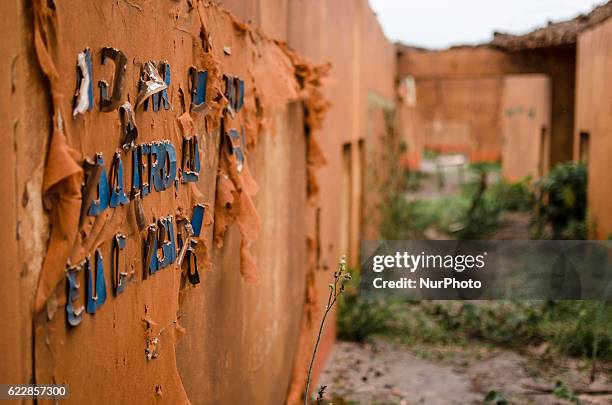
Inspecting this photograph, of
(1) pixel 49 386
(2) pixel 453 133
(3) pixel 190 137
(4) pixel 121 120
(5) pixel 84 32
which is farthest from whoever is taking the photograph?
(2) pixel 453 133

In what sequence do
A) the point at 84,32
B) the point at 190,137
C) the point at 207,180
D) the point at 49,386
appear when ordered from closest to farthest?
the point at 49,386
the point at 84,32
the point at 190,137
the point at 207,180

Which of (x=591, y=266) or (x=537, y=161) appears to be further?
(x=537, y=161)

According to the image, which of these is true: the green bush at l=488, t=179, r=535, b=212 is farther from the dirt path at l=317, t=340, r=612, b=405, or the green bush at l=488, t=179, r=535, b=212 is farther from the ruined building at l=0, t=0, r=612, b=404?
the ruined building at l=0, t=0, r=612, b=404

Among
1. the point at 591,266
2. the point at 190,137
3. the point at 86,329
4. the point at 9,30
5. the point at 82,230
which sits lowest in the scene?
the point at 591,266

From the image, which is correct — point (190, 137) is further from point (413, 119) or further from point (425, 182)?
point (413, 119)

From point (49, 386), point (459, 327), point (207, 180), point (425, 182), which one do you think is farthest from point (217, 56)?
point (425, 182)

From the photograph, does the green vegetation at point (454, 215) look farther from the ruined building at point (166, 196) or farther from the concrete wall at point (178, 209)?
the concrete wall at point (178, 209)

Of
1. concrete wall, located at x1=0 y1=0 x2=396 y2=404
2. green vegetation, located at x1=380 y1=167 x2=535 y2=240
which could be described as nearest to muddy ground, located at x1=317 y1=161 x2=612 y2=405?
concrete wall, located at x1=0 y1=0 x2=396 y2=404

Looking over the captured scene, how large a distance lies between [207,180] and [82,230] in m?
1.25

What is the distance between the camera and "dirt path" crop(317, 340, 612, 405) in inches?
245

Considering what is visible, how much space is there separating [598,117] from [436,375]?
13.5 feet

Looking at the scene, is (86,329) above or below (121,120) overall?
below

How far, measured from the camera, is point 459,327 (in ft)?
27.2

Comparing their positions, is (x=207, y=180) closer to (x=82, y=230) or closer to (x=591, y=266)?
(x=82, y=230)
